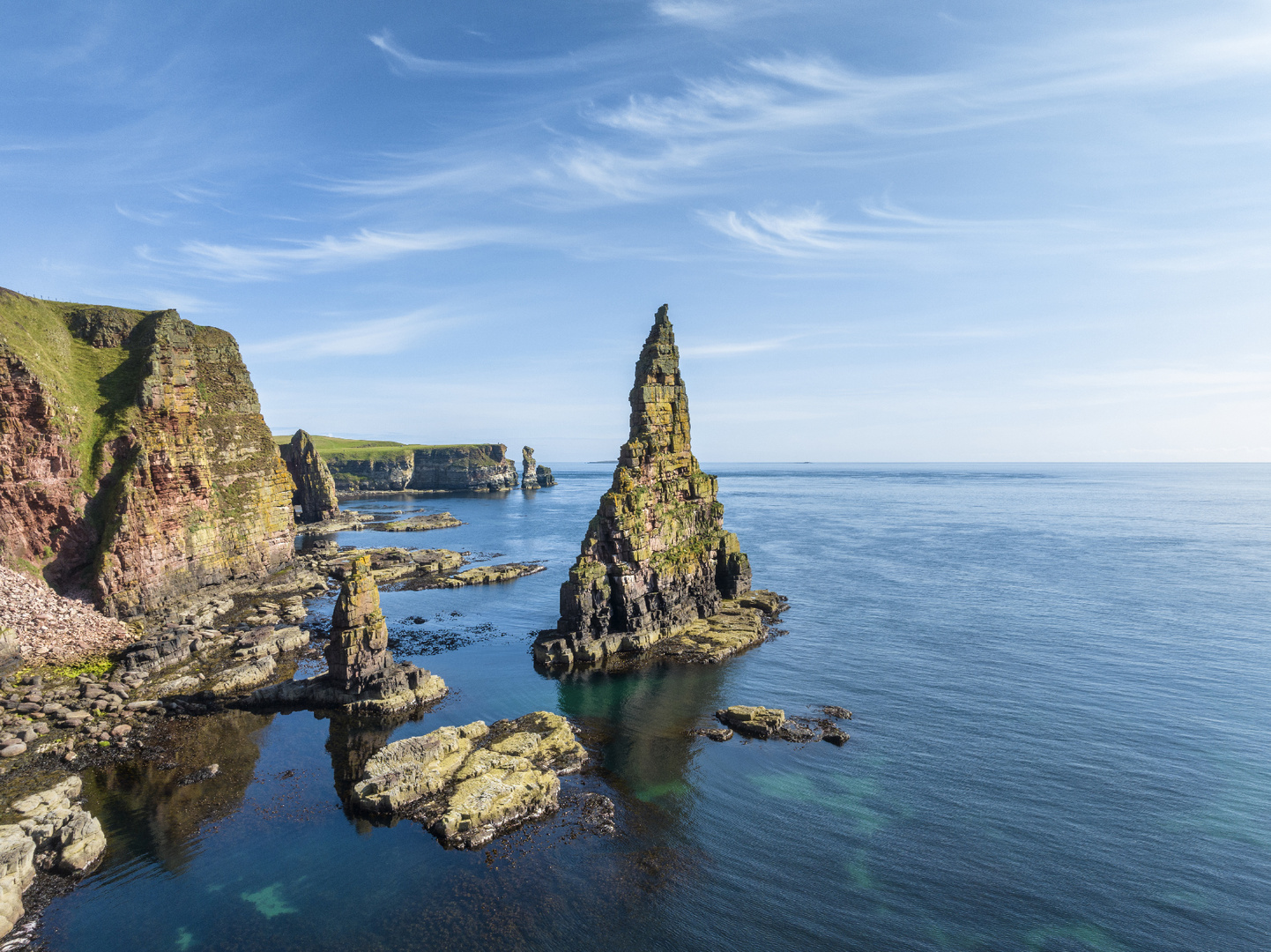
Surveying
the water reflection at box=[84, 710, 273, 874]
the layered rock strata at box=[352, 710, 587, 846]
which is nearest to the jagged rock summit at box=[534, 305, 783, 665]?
the layered rock strata at box=[352, 710, 587, 846]

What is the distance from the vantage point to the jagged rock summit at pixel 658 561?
58.7 metres

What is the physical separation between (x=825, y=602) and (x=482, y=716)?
154 ft

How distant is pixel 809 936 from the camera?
992 inches

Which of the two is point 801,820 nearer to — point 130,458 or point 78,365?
point 130,458

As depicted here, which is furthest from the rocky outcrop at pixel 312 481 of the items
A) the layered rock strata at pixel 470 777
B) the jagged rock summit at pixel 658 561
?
the layered rock strata at pixel 470 777

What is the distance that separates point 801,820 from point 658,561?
32652 millimetres

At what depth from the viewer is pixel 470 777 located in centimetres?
3538

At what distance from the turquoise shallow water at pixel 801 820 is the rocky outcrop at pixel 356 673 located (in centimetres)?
247

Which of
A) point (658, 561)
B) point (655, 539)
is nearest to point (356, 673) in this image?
point (658, 561)

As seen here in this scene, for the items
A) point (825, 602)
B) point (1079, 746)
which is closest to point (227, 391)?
point (825, 602)

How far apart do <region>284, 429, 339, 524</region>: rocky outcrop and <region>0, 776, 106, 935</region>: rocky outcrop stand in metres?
125

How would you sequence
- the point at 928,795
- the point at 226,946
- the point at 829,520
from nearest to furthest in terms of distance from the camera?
1. the point at 226,946
2. the point at 928,795
3. the point at 829,520

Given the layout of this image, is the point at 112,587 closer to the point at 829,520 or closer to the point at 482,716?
the point at 482,716

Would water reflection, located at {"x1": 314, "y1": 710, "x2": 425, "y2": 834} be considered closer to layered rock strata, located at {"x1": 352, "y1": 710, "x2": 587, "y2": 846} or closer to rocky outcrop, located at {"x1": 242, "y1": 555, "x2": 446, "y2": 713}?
layered rock strata, located at {"x1": 352, "y1": 710, "x2": 587, "y2": 846}
